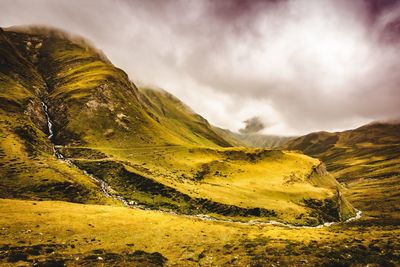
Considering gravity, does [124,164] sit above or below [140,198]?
above

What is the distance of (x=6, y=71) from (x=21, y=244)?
17328cm

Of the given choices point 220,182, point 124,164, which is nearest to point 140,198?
point 124,164

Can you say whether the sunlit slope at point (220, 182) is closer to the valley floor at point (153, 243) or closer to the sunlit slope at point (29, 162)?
the sunlit slope at point (29, 162)

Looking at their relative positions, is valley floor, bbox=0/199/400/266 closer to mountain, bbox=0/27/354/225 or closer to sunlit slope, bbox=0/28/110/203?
sunlit slope, bbox=0/28/110/203

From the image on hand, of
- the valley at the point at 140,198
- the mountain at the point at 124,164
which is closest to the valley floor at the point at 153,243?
the valley at the point at 140,198

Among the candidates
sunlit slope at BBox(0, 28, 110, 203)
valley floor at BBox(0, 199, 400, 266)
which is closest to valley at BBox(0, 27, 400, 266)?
valley floor at BBox(0, 199, 400, 266)

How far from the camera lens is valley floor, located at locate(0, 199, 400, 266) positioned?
3438 centimetres

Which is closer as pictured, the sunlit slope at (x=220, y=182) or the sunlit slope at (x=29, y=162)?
the sunlit slope at (x=29, y=162)

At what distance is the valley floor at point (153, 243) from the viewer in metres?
34.4

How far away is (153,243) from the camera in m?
43.6

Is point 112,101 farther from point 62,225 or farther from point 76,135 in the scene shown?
point 62,225

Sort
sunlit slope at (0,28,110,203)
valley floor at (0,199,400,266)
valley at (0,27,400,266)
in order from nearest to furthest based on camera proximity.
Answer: valley floor at (0,199,400,266) < valley at (0,27,400,266) < sunlit slope at (0,28,110,203)

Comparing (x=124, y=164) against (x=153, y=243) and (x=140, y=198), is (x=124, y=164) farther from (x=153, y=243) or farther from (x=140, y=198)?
(x=153, y=243)

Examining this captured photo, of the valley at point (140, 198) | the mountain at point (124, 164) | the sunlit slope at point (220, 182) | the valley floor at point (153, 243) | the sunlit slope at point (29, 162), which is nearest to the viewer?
the valley floor at point (153, 243)
